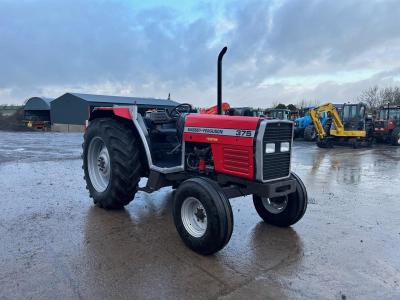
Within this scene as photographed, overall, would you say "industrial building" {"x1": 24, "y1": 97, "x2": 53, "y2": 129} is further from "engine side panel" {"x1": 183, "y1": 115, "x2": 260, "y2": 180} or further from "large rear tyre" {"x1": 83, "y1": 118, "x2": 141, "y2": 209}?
"engine side panel" {"x1": 183, "y1": 115, "x2": 260, "y2": 180}

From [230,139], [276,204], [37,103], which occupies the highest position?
[37,103]

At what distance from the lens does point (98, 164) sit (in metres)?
5.40

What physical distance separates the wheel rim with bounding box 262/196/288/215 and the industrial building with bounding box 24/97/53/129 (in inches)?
1354

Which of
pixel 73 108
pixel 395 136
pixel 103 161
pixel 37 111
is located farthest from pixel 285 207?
pixel 37 111

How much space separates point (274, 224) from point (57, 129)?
32675 mm

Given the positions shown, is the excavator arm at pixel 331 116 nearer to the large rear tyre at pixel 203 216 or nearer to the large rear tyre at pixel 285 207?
the large rear tyre at pixel 285 207

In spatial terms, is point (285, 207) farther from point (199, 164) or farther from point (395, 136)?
point (395, 136)

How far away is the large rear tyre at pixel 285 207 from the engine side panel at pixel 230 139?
33.3 inches

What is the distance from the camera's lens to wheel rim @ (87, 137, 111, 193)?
529cm

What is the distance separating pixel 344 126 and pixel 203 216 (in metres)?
16.0

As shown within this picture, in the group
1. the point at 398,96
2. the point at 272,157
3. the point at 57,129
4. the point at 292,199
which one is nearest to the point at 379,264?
the point at 292,199

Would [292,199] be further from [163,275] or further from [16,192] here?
[16,192]

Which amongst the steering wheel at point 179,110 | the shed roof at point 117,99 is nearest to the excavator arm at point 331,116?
the steering wheel at point 179,110

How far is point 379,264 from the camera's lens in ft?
11.4
